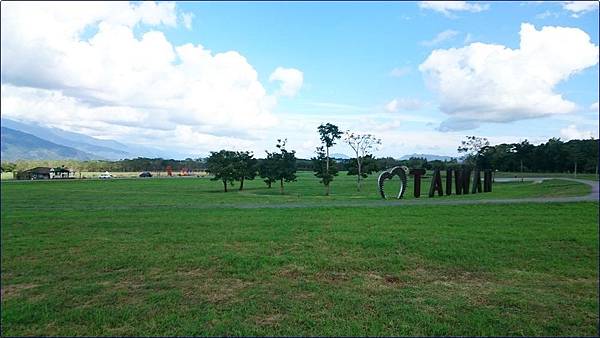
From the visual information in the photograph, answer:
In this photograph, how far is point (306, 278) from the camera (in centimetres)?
679

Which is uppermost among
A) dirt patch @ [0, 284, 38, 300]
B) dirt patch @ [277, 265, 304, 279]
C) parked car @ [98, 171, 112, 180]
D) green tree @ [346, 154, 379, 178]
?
green tree @ [346, 154, 379, 178]

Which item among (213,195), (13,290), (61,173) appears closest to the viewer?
(13,290)

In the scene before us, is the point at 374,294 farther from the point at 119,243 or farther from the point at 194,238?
the point at 119,243

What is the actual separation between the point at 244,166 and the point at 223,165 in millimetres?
1844

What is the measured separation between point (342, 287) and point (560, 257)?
182 inches

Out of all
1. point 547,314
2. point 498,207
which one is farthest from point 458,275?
point 498,207

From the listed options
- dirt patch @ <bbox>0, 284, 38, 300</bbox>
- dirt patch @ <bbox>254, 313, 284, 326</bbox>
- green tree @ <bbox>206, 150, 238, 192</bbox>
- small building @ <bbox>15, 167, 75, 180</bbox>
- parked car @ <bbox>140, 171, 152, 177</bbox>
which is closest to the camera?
dirt patch @ <bbox>254, 313, 284, 326</bbox>

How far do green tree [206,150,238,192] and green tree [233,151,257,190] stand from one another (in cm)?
20

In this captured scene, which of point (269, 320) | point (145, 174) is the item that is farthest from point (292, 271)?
point (145, 174)

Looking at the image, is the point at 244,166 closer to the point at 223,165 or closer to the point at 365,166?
the point at 223,165

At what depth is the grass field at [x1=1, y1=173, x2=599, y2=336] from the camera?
5058 mm

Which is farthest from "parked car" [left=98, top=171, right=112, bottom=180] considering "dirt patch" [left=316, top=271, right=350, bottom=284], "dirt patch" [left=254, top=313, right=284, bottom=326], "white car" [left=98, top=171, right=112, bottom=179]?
"dirt patch" [left=254, top=313, right=284, bottom=326]

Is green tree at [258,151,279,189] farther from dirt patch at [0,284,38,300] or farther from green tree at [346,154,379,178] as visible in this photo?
dirt patch at [0,284,38,300]

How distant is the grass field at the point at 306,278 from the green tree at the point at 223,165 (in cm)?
2468
